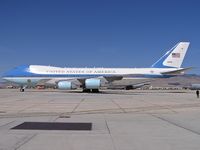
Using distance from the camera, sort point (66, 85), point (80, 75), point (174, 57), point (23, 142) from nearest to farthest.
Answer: point (23, 142) → point (66, 85) → point (80, 75) → point (174, 57)

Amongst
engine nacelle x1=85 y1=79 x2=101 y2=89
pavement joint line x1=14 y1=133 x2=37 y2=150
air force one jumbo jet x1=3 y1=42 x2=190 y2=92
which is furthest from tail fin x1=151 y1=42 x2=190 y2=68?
pavement joint line x1=14 y1=133 x2=37 y2=150

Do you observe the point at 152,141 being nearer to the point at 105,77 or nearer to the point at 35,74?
the point at 105,77

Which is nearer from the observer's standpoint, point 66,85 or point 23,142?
point 23,142

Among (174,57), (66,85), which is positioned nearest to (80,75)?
(66,85)

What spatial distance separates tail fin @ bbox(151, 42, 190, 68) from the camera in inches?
2128

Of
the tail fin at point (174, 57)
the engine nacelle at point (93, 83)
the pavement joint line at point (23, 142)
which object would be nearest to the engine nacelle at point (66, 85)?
the engine nacelle at point (93, 83)

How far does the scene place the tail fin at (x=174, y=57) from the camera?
54.1 metres

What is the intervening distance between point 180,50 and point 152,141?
47741mm

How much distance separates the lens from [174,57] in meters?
54.3

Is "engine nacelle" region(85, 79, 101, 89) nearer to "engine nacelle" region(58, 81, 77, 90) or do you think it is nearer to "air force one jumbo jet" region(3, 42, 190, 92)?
"air force one jumbo jet" region(3, 42, 190, 92)

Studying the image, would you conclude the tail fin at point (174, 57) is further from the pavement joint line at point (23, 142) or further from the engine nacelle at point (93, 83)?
the pavement joint line at point (23, 142)

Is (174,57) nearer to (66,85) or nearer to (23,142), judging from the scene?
(66,85)

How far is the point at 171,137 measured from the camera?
9367 mm

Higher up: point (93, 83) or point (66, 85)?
point (93, 83)
